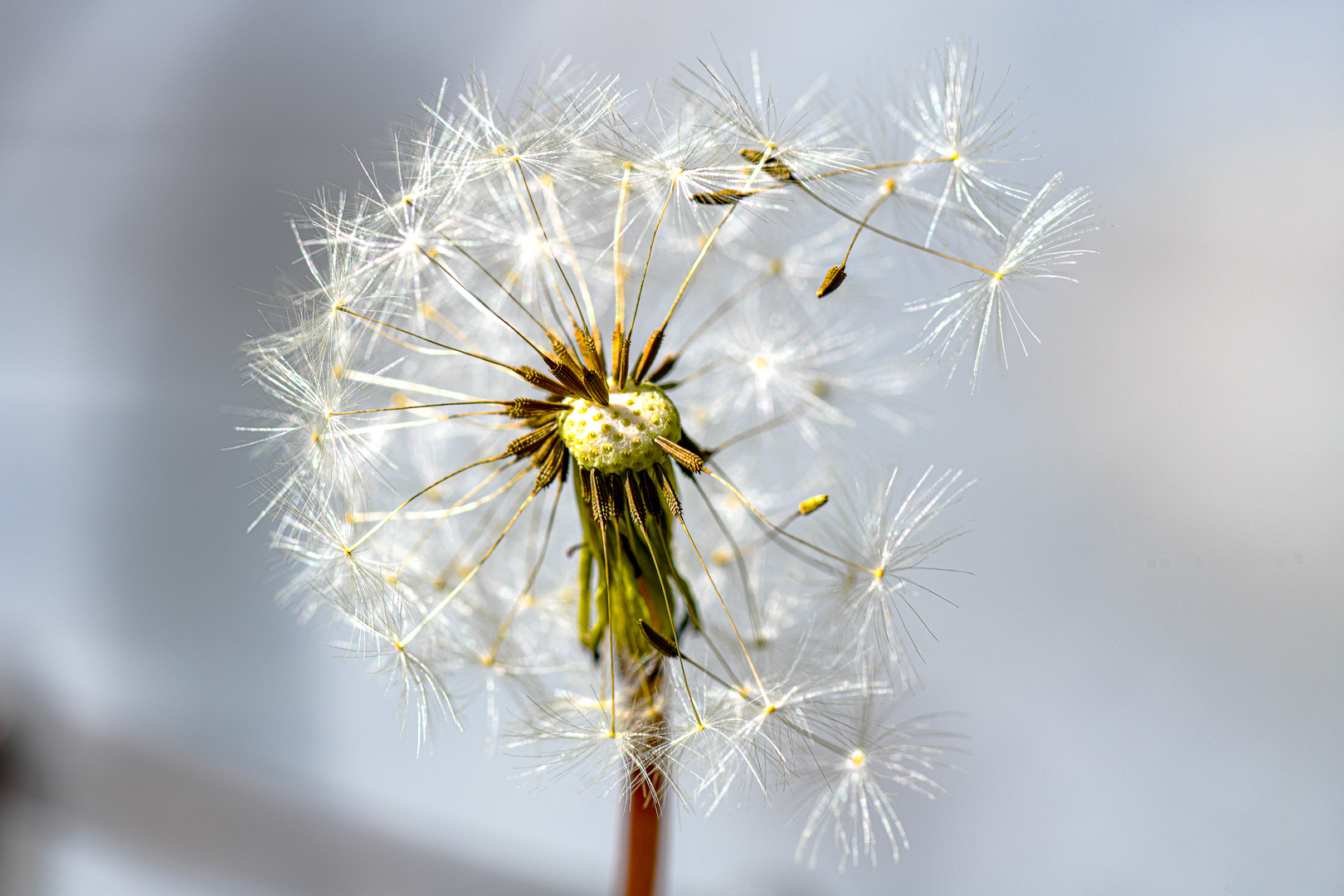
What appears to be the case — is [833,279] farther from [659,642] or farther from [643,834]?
[643,834]

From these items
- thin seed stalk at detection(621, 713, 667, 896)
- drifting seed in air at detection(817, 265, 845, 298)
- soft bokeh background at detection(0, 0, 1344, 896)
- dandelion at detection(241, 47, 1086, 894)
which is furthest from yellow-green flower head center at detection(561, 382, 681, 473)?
soft bokeh background at detection(0, 0, 1344, 896)

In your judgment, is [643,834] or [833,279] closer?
[833,279]

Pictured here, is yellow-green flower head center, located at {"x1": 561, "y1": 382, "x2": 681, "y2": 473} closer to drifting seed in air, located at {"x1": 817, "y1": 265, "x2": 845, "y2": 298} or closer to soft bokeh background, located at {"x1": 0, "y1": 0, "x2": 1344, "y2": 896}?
drifting seed in air, located at {"x1": 817, "y1": 265, "x2": 845, "y2": 298}

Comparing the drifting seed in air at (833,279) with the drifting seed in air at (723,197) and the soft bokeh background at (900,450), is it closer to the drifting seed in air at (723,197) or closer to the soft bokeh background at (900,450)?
the drifting seed in air at (723,197)

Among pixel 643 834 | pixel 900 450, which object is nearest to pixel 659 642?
pixel 643 834

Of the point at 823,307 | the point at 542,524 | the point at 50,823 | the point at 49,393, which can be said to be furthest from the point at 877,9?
the point at 50,823

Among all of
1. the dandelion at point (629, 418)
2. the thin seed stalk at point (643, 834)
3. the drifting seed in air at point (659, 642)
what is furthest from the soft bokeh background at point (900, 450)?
the drifting seed in air at point (659, 642)
